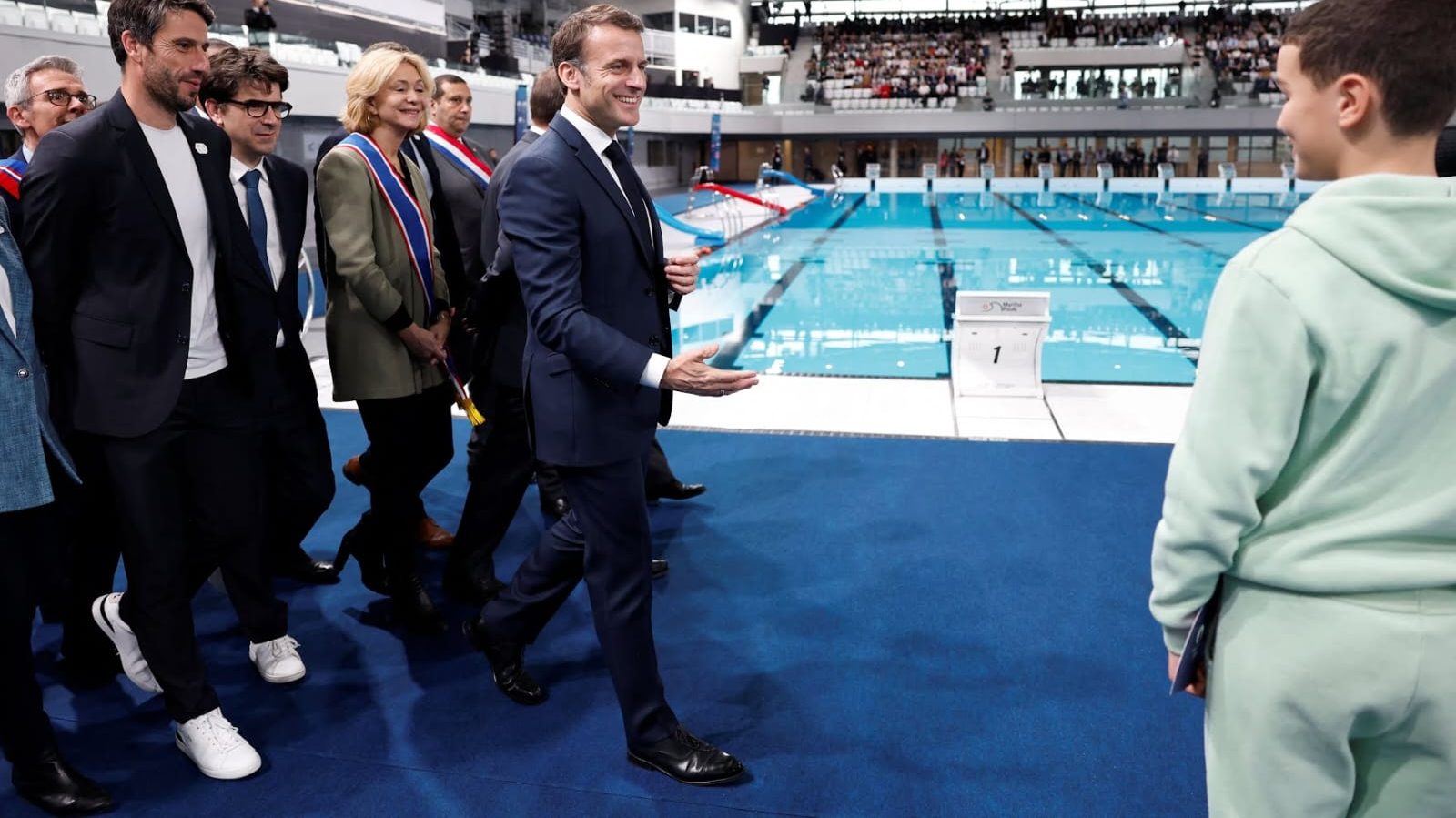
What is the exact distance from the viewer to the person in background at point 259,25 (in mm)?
12227

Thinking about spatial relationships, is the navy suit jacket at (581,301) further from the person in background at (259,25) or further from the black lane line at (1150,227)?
the person in background at (259,25)

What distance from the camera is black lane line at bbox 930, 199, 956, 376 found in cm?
755

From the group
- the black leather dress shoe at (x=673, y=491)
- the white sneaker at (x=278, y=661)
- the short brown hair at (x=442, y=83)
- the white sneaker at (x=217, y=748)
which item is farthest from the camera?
the black leather dress shoe at (x=673, y=491)

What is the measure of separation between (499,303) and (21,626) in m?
1.21

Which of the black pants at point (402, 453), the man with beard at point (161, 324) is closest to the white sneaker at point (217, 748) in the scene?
the man with beard at point (161, 324)

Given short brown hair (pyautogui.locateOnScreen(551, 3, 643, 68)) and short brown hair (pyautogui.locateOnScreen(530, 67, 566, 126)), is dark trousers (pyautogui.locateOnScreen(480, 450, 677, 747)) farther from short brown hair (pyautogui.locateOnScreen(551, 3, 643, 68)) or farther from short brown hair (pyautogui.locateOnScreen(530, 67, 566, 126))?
short brown hair (pyautogui.locateOnScreen(530, 67, 566, 126))

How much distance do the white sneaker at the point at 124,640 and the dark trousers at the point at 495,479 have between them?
34.6 inches

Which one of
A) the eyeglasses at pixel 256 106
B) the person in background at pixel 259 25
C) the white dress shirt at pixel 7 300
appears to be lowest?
the white dress shirt at pixel 7 300

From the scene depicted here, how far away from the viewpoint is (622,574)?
224cm

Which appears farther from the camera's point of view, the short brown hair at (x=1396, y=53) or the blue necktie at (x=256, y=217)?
the blue necktie at (x=256, y=217)

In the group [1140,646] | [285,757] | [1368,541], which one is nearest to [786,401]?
[1140,646]

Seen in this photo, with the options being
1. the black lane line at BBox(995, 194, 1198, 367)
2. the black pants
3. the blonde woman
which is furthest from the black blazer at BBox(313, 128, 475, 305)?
the black lane line at BBox(995, 194, 1198, 367)

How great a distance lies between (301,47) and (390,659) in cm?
1331

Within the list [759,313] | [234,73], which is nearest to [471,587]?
[234,73]
